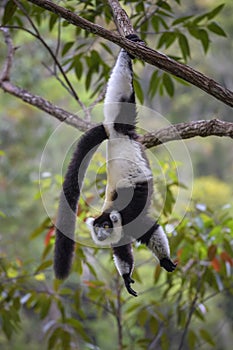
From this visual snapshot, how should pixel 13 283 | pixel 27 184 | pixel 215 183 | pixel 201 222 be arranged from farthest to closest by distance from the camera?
pixel 215 183
pixel 27 184
pixel 13 283
pixel 201 222

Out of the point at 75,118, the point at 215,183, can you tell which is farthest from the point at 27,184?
the point at 75,118

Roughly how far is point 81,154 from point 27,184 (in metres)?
5.18

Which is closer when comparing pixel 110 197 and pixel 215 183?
pixel 110 197

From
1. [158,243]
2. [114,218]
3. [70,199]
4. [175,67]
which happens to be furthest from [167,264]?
[175,67]

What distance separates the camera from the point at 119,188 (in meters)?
1.77

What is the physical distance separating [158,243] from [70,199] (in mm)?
330

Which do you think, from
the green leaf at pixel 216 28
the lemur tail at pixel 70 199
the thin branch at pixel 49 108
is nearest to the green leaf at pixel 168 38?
the green leaf at pixel 216 28

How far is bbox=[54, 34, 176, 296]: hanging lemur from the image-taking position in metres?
1.75

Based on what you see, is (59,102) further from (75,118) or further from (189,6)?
(75,118)

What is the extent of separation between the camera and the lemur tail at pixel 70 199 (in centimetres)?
173

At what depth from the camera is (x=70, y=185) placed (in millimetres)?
1776

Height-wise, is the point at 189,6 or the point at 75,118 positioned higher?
the point at 189,6

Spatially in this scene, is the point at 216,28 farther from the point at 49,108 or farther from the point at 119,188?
the point at 119,188

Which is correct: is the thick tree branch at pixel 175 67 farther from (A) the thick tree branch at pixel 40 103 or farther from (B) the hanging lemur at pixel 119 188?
(A) the thick tree branch at pixel 40 103
